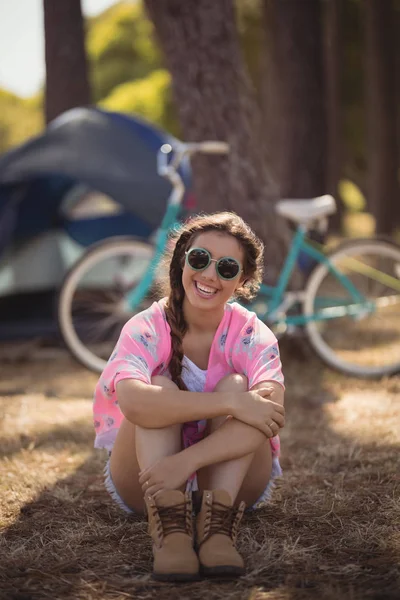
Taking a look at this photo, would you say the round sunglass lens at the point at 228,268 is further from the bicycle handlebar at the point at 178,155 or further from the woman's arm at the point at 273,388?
the bicycle handlebar at the point at 178,155

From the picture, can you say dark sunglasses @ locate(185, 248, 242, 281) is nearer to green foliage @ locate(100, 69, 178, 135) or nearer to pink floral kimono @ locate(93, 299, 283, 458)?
pink floral kimono @ locate(93, 299, 283, 458)

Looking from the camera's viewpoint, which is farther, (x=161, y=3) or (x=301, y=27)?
(x=301, y=27)

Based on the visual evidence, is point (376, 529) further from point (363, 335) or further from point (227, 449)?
Answer: point (363, 335)

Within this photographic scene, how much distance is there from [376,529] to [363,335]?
11.1 feet

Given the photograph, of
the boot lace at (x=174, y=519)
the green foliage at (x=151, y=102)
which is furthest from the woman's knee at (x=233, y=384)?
the green foliage at (x=151, y=102)

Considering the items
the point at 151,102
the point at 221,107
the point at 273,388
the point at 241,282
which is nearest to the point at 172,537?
the point at 273,388

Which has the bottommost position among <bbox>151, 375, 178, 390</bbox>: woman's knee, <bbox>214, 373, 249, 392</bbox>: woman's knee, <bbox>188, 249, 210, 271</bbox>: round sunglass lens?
<bbox>214, 373, 249, 392</bbox>: woman's knee

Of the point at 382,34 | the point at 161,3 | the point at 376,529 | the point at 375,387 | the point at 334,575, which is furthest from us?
the point at 382,34

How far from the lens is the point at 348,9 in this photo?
16.5 metres

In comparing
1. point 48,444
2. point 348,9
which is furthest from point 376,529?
point 348,9

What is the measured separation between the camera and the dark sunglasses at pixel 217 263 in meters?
2.51

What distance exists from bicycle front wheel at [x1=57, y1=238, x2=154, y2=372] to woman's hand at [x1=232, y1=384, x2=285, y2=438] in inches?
96.5

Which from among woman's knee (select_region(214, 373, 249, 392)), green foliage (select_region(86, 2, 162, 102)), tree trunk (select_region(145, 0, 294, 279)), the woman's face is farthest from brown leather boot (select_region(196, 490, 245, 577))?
green foliage (select_region(86, 2, 162, 102))

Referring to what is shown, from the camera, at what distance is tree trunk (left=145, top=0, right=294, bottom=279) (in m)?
5.05
